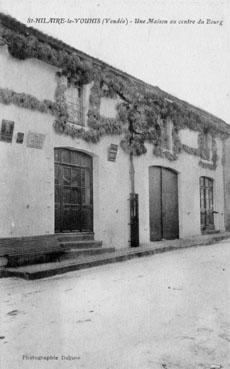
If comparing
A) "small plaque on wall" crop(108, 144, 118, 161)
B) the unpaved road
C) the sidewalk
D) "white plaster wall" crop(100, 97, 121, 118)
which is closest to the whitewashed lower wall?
"small plaque on wall" crop(108, 144, 118, 161)

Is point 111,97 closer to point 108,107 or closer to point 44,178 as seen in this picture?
point 108,107

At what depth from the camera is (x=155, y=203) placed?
11.5 m

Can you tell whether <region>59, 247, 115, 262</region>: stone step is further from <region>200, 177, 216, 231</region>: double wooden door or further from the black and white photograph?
<region>200, 177, 216, 231</region>: double wooden door

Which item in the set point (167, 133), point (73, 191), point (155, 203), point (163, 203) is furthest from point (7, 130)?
point (167, 133)

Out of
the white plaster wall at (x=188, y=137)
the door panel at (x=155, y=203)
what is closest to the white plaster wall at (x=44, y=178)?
the door panel at (x=155, y=203)

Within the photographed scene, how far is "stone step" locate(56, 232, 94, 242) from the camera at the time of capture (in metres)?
8.23

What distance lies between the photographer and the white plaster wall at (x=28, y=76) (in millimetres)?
7230

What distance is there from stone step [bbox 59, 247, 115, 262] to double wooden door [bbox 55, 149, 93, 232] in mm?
709

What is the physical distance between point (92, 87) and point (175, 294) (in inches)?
236

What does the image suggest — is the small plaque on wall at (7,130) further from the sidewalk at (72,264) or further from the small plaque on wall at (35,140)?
the sidewalk at (72,264)

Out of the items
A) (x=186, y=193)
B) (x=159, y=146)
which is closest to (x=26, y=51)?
(x=159, y=146)

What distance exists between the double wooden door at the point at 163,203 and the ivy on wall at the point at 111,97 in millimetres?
642

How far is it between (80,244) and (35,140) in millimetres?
2492

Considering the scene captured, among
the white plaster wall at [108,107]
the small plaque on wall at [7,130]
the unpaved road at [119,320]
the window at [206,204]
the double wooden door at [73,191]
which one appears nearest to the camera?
the unpaved road at [119,320]
